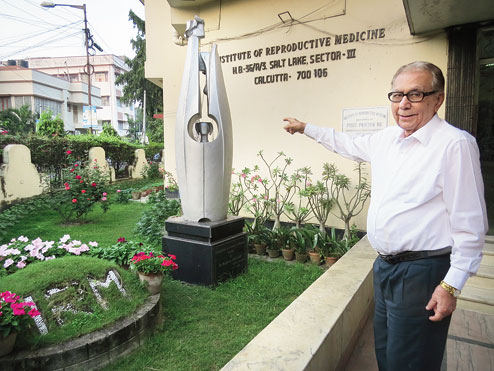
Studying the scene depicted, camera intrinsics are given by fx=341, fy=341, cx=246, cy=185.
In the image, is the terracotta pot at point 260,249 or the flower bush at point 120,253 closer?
the flower bush at point 120,253

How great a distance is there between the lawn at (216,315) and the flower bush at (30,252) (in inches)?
41.0

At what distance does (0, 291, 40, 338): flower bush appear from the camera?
210 cm

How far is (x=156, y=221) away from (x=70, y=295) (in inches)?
128

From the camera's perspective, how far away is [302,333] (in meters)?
2.04


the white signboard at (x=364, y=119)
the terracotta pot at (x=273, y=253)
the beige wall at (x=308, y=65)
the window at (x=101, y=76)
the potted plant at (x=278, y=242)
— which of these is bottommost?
the terracotta pot at (x=273, y=253)

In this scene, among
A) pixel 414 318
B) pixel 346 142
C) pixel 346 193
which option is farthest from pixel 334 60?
pixel 414 318

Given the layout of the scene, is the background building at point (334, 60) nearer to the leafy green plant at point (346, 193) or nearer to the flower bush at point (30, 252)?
the leafy green plant at point (346, 193)

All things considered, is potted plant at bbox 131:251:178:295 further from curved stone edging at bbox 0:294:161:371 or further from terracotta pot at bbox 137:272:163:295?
curved stone edging at bbox 0:294:161:371

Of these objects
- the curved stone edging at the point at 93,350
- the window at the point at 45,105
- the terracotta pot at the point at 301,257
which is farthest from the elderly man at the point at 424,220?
the window at the point at 45,105

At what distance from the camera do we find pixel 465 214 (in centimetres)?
138

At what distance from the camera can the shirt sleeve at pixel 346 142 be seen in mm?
1979

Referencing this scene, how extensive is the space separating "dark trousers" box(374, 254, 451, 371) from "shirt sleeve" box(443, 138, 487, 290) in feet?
0.40

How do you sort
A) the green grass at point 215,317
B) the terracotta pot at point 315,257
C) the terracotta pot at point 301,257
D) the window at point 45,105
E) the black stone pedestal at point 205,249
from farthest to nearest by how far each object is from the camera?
the window at point 45,105, the terracotta pot at point 301,257, the terracotta pot at point 315,257, the black stone pedestal at point 205,249, the green grass at point 215,317

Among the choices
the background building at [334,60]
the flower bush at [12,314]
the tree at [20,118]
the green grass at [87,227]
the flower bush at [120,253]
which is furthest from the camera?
the tree at [20,118]
